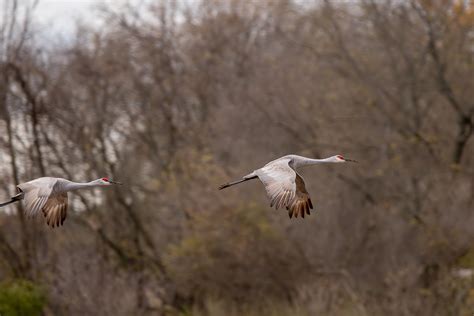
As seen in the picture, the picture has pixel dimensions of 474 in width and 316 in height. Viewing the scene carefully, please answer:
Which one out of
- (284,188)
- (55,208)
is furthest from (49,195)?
(284,188)

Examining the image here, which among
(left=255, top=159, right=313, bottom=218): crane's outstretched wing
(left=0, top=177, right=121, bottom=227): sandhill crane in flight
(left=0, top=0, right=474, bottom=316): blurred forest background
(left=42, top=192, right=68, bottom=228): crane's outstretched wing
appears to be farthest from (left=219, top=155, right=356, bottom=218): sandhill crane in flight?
(left=0, top=0, right=474, bottom=316): blurred forest background

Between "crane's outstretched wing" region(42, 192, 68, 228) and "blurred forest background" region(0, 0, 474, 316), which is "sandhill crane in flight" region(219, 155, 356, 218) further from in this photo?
"blurred forest background" region(0, 0, 474, 316)

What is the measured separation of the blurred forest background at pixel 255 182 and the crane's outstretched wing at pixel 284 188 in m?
12.7

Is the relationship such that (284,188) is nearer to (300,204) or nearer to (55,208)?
(300,204)

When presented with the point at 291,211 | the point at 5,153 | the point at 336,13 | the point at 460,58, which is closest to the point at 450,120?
the point at 460,58

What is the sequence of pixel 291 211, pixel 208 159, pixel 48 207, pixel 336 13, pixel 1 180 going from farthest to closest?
pixel 336 13, pixel 208 159, pixel 1 180, pixel 48 207, pixel 291 211

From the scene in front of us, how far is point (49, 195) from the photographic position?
1462cm

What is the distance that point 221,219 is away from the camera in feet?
103

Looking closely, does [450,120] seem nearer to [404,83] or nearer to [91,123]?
[404,83]

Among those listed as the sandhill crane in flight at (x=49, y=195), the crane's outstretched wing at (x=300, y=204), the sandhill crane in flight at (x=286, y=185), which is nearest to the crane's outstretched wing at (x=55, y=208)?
the sandhill crane in flight at (x=49, y=195)

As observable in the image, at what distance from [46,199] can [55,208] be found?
4.75ft

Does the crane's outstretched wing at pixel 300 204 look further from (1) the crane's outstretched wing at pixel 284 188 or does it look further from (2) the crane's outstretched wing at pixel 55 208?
(2) the crane's outstretched wing at pixel 55 208

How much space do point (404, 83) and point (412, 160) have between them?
2.61 metres

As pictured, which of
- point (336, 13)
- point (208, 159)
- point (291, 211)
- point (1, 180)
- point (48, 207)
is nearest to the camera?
point (291, 211)
